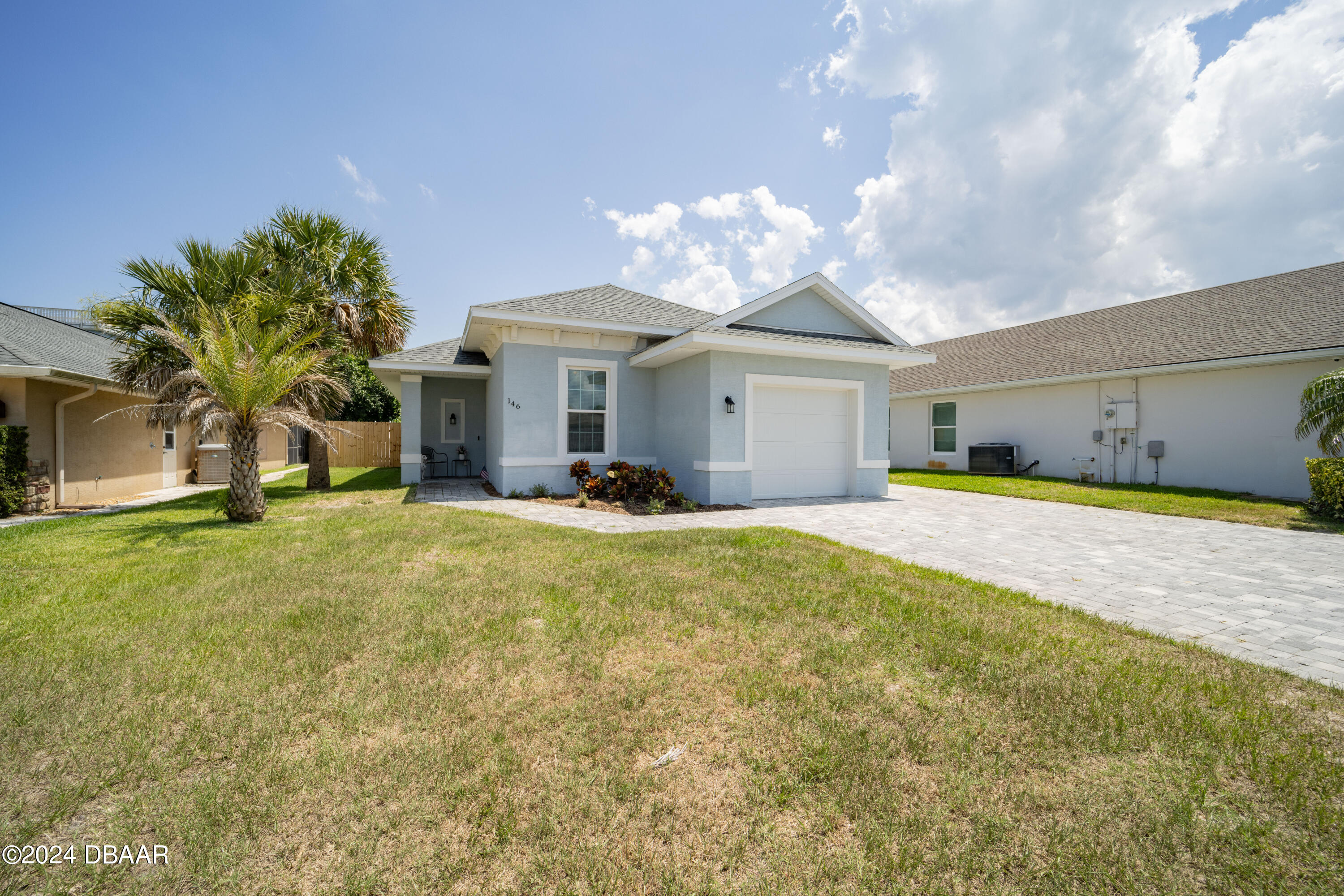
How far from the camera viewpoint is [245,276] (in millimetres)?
10672

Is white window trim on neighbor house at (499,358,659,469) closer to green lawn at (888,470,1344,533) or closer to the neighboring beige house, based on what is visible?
the neighboring beige house

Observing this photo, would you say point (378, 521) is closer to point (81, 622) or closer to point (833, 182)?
point (81, 622)

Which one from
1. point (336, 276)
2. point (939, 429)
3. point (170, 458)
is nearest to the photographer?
point (336, 276)

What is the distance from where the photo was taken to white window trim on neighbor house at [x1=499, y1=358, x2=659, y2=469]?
36.0 feet

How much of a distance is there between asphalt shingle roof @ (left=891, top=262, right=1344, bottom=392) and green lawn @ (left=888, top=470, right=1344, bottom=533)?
298cm

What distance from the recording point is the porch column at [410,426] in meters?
13.0

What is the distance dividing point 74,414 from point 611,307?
1171 centimetres

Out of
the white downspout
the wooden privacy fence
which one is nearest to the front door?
the white downspout

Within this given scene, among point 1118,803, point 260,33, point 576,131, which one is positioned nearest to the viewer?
point 1118,803

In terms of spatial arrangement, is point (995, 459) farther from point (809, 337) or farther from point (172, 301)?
point (172, 301)

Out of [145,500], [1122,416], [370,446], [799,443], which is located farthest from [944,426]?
[145,500]

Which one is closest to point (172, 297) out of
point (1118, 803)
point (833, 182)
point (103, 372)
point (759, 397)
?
point (103, 372)

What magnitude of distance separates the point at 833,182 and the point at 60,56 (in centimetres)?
1477

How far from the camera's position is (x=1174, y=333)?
13102mm
